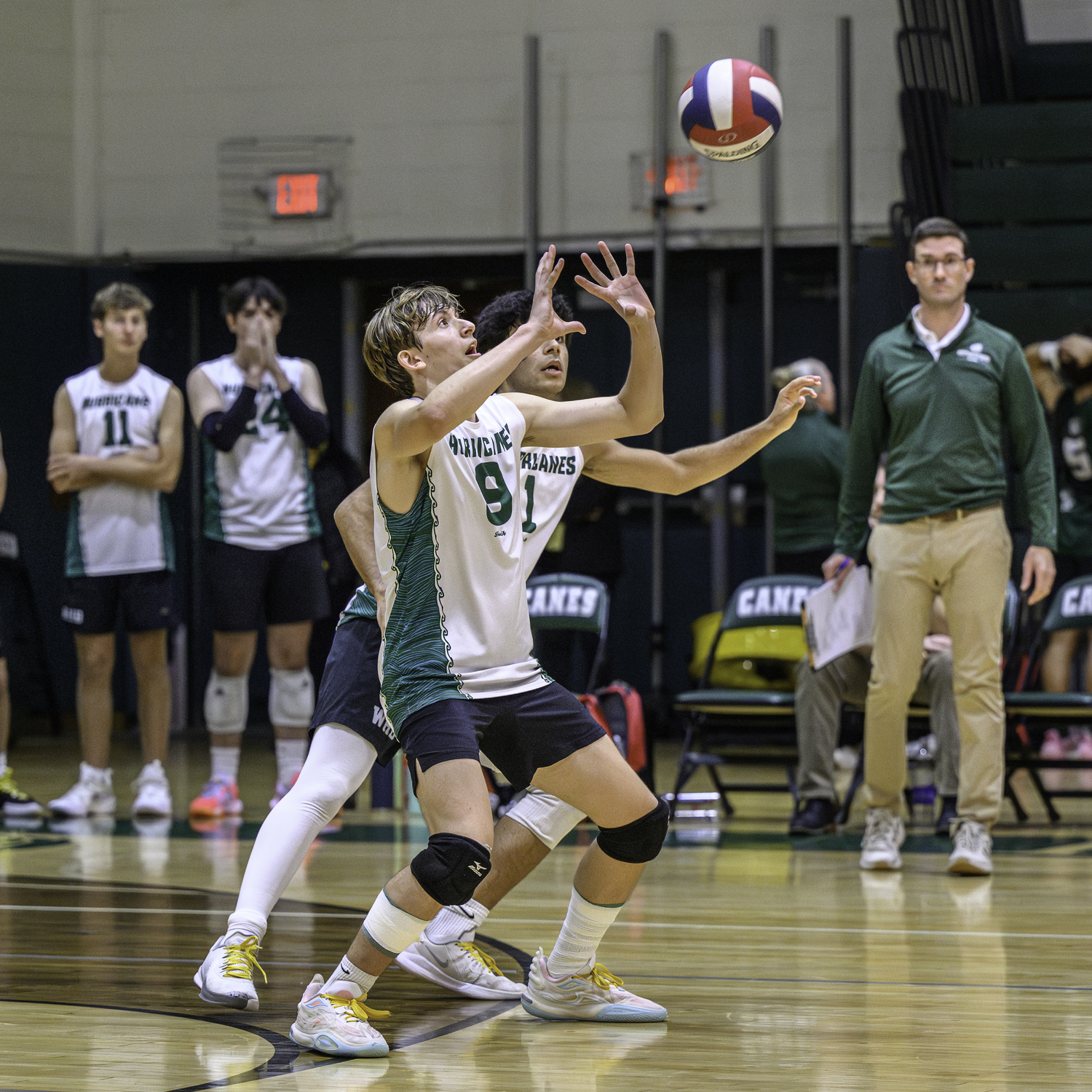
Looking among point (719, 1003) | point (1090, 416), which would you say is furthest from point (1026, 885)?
point (1090, 416)

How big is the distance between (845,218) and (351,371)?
339 cm

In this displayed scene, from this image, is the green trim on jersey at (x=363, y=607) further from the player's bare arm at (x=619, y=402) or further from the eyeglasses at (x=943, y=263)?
the eyeglasses at (x=943, y=263)

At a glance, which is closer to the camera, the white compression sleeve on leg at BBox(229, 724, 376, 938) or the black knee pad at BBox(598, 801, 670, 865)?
the black knee pad at BBox(598, 801, 670, 865)

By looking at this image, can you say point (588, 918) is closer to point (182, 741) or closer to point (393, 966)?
point (393, 966)

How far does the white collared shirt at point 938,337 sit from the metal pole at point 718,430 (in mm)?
4918

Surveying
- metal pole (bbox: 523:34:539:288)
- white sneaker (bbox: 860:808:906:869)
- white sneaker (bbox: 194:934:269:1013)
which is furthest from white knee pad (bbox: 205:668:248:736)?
metal pole (bbox: 523:34:539:288)

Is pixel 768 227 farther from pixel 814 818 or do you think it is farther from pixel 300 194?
pixel 814 818

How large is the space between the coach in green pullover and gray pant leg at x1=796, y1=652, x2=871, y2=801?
83 cm

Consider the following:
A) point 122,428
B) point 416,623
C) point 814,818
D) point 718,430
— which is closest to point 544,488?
point 416,623

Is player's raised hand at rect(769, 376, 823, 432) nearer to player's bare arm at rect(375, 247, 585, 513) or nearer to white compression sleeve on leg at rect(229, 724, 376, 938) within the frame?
player's bare arm at rect(375, 247, 585, 513)

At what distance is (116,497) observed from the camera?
689 centimetres

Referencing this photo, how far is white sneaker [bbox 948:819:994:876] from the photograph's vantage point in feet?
17.6

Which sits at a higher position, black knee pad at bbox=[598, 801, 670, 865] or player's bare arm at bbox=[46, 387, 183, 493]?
player's bare arm at bbox=[46, 387, 183, 493]

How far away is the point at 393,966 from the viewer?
13.4 feet
